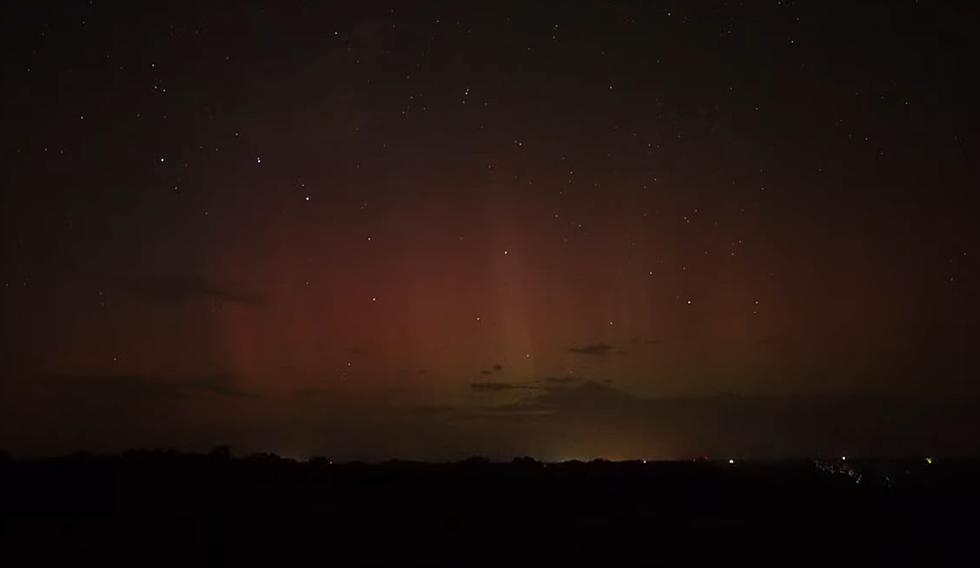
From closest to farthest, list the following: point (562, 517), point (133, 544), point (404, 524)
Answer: point (133, 544) → point (404, 524) → point (562, 517)

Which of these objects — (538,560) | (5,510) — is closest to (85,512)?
(5,510)

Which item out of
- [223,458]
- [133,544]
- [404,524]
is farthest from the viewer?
[223,458]

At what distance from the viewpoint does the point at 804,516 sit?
99.2ft

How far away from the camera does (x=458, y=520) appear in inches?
1104

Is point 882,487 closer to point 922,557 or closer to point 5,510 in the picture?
point 922,557

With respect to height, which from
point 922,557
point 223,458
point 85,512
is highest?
point 223,458

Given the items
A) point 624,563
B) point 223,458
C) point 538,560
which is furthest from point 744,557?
point 223,458

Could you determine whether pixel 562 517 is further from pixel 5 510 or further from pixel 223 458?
pixel 223 458

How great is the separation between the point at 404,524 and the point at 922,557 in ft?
41.4

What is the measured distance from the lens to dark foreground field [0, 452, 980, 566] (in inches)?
839

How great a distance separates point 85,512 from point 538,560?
54.0 feet

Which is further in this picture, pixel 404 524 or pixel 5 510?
pixel 5 510

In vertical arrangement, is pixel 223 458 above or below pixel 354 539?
above

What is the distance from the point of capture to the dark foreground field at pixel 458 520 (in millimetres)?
21312
